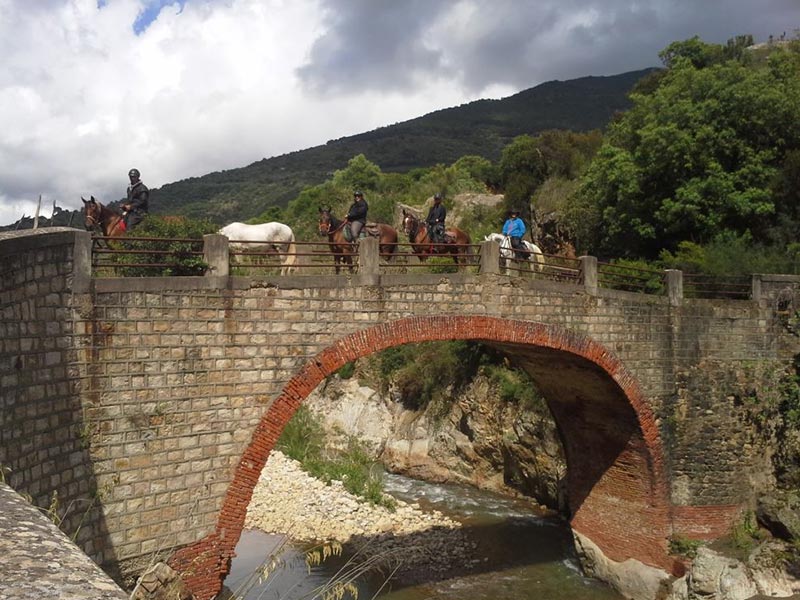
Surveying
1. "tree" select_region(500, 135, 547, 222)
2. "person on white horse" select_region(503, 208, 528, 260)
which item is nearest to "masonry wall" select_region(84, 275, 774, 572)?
"person on white horse" select_region(503, 208, 528, 260)

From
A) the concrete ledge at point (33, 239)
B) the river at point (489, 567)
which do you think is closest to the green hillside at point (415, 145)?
the river at point (489, 567)

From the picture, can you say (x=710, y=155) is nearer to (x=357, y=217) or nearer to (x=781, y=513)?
(x=781, y=513)

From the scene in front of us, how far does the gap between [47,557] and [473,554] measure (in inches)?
599

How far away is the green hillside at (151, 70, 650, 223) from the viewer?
261ft

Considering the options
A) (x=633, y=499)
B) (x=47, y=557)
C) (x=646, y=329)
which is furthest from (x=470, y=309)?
(x=47, y=557)

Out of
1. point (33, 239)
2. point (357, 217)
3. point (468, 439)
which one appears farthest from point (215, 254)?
point (468, 439)

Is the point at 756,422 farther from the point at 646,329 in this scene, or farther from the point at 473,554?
the point at 473,554

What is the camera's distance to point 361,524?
17844mm

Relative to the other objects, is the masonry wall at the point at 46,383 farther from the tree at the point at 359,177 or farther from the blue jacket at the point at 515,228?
the tree at the point at 359,177

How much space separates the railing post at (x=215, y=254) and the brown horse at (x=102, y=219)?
221cm

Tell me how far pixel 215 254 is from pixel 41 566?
6.84 m

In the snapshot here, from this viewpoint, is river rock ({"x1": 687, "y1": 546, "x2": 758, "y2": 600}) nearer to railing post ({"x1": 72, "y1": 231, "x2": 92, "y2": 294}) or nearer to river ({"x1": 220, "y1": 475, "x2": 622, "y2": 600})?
river ({"x1": 220, "y1": 475, "x2": 622, "y2": 600})

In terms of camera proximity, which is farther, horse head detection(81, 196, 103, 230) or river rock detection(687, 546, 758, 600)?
river rock detection(687, 546, 758, 600)

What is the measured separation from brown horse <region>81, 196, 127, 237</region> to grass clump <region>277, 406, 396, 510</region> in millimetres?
11162
